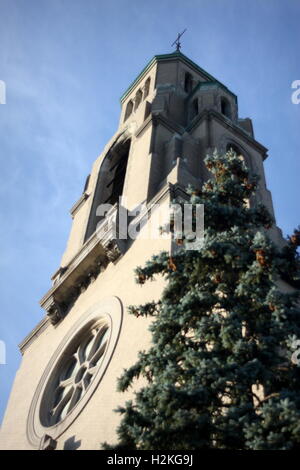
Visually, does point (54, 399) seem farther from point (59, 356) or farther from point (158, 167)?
point (158, 167)

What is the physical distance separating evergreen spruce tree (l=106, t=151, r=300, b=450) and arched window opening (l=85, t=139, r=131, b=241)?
1218cm

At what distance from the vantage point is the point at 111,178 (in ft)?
80.3

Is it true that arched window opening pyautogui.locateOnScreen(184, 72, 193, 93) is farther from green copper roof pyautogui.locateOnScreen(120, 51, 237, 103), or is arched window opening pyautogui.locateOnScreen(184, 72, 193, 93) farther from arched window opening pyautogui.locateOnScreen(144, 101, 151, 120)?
Result: arched window opening pyautogui.locateOnScreen(144, 101, 151, 120)

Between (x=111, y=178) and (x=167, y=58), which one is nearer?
(x=111, y=178)

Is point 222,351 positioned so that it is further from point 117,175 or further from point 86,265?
point 117,175

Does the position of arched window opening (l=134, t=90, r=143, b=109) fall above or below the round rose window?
above

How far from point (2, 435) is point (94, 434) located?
16.0 ft

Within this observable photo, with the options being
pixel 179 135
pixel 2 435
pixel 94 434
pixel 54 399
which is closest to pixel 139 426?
pixel 94 434

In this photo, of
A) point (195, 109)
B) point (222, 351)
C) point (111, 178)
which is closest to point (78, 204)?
point (111, 178)

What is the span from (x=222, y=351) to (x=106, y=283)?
8052 millimetres

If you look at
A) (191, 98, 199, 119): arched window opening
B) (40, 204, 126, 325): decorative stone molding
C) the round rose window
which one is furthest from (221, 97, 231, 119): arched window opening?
the round rose window

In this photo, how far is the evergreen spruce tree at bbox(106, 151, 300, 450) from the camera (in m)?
7.50
